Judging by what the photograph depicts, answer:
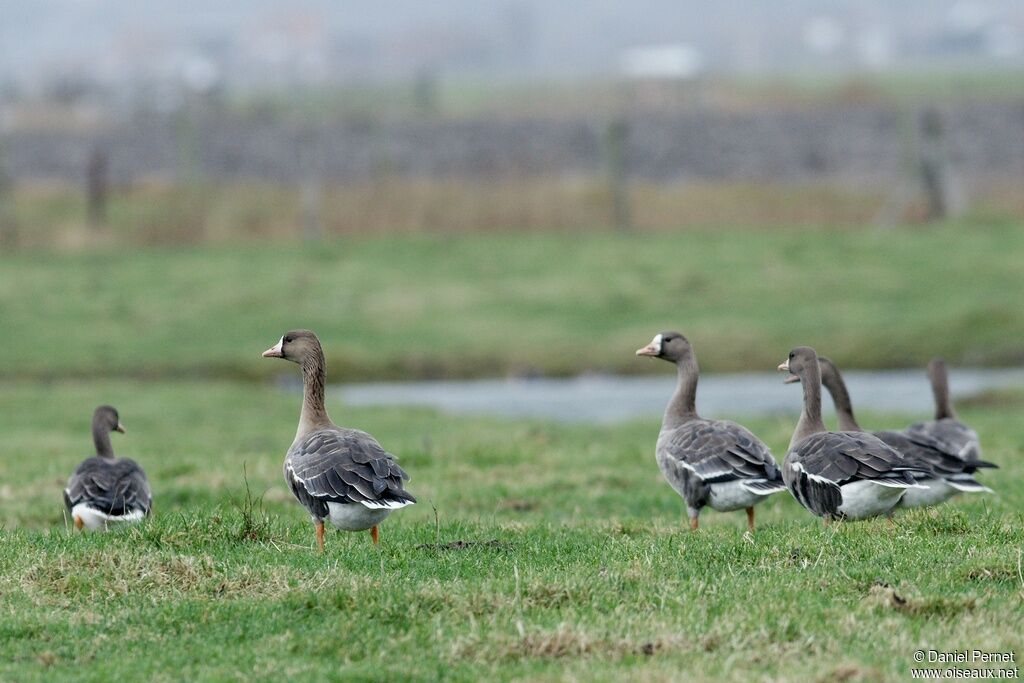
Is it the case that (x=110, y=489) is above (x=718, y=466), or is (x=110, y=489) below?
below


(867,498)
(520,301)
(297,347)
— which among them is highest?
(297,347)

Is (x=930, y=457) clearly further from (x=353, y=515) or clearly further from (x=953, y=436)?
(x=353, y=515)

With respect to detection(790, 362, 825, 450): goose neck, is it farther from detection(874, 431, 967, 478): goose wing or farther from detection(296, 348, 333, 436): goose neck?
detection(296, 348, 333, 436): goose neck

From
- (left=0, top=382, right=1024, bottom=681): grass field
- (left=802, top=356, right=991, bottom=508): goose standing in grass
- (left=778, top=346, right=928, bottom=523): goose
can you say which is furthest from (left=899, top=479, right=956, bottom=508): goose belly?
(left=778, top=346, right=928, bottom=523): goose

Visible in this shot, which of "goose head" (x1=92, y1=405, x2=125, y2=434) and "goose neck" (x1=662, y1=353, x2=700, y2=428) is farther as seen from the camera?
"goose head" (x1=92, y1=405, x2=125, y2=434)

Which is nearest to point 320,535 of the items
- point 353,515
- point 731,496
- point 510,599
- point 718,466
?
point 353,515

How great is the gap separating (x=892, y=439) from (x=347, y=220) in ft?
Result: 101

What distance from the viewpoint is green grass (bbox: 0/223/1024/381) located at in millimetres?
30844

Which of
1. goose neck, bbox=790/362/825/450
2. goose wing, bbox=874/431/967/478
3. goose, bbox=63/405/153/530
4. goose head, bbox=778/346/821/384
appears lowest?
goose, bbox=63/405/153/530

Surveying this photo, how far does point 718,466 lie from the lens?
11.7 metres

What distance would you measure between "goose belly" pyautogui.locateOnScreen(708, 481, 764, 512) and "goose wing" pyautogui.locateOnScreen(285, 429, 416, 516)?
2.62m

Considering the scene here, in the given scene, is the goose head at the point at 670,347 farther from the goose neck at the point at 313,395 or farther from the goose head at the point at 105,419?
the goose head at the point at 105,419

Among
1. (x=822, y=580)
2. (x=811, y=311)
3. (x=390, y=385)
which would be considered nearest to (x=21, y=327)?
(x=390, y=385)

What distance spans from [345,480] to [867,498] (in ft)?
12.8
